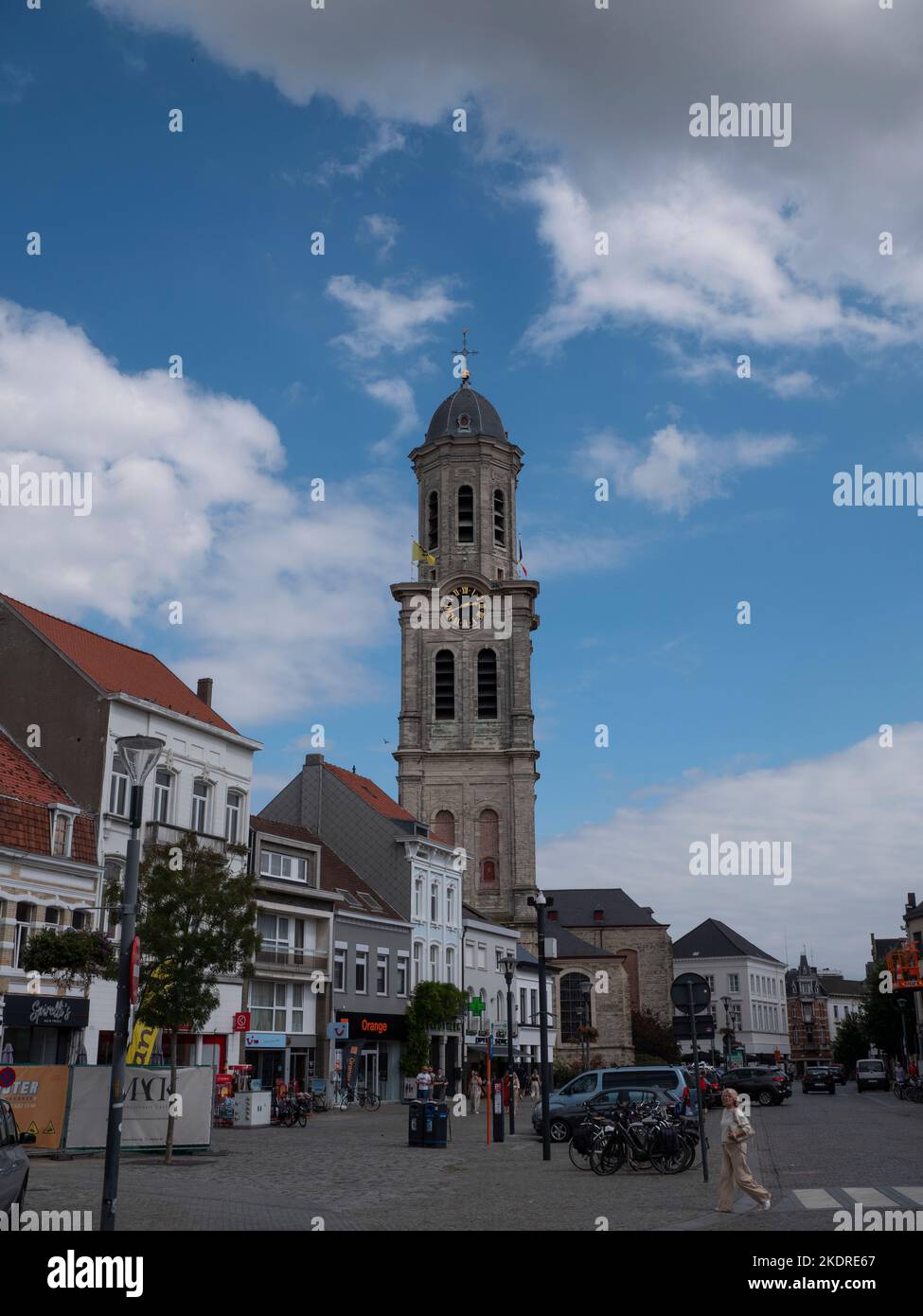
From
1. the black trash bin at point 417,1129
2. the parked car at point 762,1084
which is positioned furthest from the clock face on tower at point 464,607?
the black trash bin at point 417,1129

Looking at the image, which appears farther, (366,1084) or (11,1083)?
(366,1084)

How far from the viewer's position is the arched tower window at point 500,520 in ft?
292

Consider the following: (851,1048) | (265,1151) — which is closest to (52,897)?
(265,1151)

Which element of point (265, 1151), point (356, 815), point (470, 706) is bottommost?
point (265, 1151)

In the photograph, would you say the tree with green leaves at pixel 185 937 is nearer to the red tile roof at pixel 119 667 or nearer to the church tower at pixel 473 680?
the red tile roof at pixel 119 667

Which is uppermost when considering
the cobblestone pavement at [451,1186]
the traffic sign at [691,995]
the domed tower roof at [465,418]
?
the domed tower roof at [465,418]

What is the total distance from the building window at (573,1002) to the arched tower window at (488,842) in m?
14.8

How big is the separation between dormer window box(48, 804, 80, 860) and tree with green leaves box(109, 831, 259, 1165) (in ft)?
28.8

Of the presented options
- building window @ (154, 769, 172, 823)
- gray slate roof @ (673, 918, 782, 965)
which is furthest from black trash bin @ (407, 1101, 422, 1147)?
gray slate roof @ (673, 918, 782, 965)

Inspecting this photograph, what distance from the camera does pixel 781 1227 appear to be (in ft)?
44.3

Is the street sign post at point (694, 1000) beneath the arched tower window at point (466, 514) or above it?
beneath

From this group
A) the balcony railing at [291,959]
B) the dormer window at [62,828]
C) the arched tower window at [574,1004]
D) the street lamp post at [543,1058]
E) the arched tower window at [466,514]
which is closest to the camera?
the street lamp post at [543,1058]
